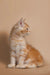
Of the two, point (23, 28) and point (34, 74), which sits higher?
point (23, 28)

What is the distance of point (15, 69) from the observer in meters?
1.03

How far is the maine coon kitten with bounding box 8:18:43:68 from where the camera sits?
1.05 metres

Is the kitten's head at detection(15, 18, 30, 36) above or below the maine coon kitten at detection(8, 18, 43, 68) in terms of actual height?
above

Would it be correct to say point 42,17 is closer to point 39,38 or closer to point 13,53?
point 39,38

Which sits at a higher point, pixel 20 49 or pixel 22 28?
pixel 22 28

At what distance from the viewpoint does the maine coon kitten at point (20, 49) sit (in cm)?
105

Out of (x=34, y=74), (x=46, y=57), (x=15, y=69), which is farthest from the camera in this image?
(x=46, y=57)

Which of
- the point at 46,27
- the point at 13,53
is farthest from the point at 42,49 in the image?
the point at 13,53

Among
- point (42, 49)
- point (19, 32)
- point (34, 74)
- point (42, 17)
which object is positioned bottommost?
point (34, 74)

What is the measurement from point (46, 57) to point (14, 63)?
0.98ft

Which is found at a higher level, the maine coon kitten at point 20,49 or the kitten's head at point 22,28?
the kitten's head at point 22,28

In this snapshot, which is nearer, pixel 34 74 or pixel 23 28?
pixel 34 74

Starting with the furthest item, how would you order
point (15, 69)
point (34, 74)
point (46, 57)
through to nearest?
1. point (46, 57)
2. point (15, 69)
3. point (34, 74)

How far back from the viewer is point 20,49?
1064 millimetres
